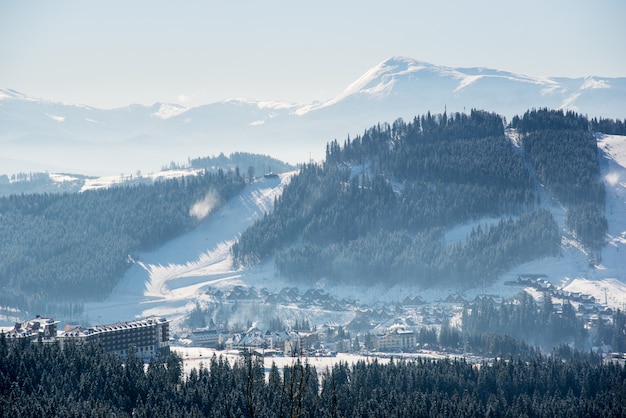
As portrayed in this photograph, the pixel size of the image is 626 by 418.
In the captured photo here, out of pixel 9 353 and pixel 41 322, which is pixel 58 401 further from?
pixel 41 322

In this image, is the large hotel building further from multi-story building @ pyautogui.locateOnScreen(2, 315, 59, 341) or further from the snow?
the snow

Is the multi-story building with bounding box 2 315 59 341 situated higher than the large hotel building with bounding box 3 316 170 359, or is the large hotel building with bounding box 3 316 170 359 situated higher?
the multi-story building with bounding box 2 315 59 341

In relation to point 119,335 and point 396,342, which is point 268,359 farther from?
point 396,342

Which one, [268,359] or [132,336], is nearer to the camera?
[268,359]

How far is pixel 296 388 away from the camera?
139750 millimetres

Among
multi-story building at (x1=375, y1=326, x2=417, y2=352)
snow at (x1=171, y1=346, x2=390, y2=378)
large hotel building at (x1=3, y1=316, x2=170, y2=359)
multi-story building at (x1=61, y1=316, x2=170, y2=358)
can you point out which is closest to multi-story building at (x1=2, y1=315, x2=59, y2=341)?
large hotel building at (x1=3, y1=316, x2=170, y2=359)

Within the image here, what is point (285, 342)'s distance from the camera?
632ft

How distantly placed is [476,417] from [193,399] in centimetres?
2711

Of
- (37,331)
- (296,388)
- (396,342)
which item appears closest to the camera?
(296,388)

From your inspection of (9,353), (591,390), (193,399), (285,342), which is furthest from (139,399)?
(285,342)

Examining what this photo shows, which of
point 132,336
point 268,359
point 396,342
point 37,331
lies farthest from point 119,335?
point 396,342

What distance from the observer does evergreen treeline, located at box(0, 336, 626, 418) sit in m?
127

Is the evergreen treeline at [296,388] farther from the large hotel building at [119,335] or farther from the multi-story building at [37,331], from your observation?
the large hotel building at [119,335]

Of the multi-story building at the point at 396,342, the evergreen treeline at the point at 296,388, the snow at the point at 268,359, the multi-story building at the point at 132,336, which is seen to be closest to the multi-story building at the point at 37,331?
the multi-story building at the point at 132,336
